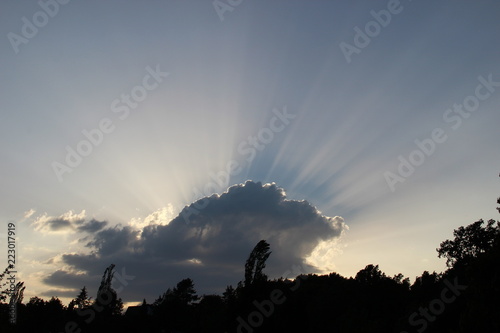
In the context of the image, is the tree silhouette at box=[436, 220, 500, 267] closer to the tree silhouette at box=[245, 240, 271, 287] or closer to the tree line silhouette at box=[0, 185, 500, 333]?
the tree line silhouette at box=[0, 185, 500, 333]

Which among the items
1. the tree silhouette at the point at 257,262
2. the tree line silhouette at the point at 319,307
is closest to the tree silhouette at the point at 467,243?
the tree line silhouette at the point at 319,307

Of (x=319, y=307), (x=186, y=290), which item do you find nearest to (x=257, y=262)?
(x=319, y=307)

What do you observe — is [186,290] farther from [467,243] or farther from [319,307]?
[467,243]

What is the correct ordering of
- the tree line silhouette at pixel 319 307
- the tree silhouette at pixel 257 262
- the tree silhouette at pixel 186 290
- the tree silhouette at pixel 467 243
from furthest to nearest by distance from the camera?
the tree silhouette at pixel 186 290
the tree silhouette at pixel 467 243
the tree silhouette at pixel 257 262
the tree line silhouette at pixel 319 307

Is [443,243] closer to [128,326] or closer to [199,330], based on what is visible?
[199,330]

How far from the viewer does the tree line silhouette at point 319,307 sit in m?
24.9

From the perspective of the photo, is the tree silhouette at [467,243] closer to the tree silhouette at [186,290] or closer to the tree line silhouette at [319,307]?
the tree line silhouette at [319,307]

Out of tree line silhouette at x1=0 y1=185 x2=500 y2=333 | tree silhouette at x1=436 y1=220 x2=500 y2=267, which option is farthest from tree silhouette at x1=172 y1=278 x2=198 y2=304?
tree silhouette at x1=436 y1=220 x2=500 y2=267

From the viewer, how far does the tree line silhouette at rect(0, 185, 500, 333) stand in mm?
24891

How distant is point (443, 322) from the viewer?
160ft

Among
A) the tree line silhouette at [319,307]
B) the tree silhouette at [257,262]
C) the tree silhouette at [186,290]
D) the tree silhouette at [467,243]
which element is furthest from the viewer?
the tree silhouette at [186,290]

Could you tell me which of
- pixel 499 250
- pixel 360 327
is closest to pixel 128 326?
Result: pixel 360 327

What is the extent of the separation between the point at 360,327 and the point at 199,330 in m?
43.9

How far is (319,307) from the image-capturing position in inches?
3280
